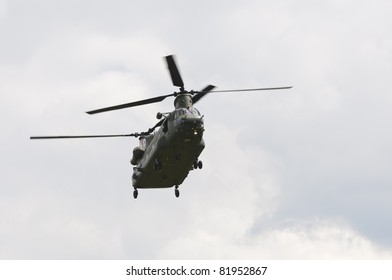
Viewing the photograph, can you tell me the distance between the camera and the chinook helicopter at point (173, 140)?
64.3m

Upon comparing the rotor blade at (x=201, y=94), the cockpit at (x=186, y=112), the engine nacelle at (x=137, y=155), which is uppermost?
the rotor blade at (x=201, y=94)

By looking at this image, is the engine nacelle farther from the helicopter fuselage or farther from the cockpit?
the cockpit

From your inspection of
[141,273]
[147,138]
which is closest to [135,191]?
[147,138]

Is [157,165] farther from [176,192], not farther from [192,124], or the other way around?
[192,124]

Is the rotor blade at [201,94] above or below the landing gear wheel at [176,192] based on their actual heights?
above

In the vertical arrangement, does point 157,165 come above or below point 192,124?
below

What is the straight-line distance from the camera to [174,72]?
66.4 m

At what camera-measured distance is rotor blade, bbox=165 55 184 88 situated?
214ft

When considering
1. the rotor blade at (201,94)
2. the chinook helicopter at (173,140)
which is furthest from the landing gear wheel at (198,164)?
the rotor blade at (201,94)

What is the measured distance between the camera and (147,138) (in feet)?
240

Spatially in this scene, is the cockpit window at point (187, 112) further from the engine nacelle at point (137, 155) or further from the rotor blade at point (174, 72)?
the engine nacelle at point (137, 155)

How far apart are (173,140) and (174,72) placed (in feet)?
16.8

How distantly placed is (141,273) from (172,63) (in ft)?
57.0

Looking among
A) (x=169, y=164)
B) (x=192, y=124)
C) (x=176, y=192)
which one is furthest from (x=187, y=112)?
(x=176, y=192)
